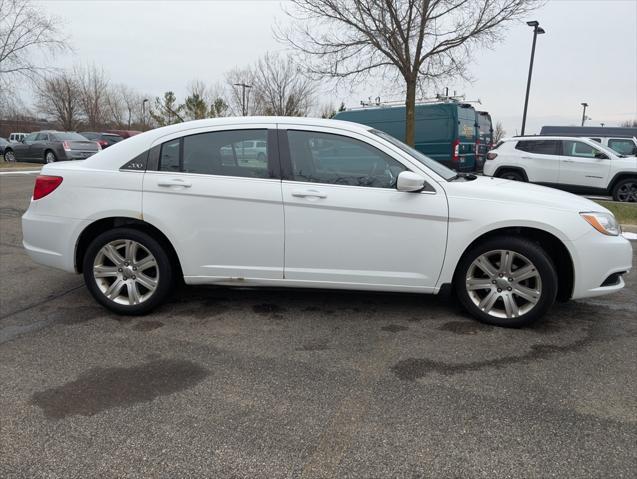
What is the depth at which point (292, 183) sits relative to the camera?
3.66m

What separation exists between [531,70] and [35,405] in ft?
72.2

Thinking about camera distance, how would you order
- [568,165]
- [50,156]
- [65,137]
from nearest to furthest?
[568,165]
[65,137]
[50,156]

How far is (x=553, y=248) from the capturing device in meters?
3.74

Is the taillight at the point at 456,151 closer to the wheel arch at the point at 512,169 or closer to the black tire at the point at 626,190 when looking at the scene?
the wheel arch at the point at 512,169

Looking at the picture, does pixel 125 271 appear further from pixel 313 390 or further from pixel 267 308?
pixel 313 390

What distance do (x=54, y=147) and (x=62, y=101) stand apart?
29.3 meters

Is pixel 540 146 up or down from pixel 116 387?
up

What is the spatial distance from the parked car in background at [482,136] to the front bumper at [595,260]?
11022mm

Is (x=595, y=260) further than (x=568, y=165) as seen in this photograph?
No

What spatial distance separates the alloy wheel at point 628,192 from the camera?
11031mm

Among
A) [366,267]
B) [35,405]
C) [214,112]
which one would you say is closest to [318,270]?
[366,267]

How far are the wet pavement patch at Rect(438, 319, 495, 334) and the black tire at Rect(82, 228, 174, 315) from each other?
2244 millimetres

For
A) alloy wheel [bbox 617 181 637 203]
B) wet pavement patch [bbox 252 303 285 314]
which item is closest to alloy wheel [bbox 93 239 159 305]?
wet pavement patch [bbox 252 303 285 314]

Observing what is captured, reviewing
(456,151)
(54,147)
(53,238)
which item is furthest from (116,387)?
(54,147)
